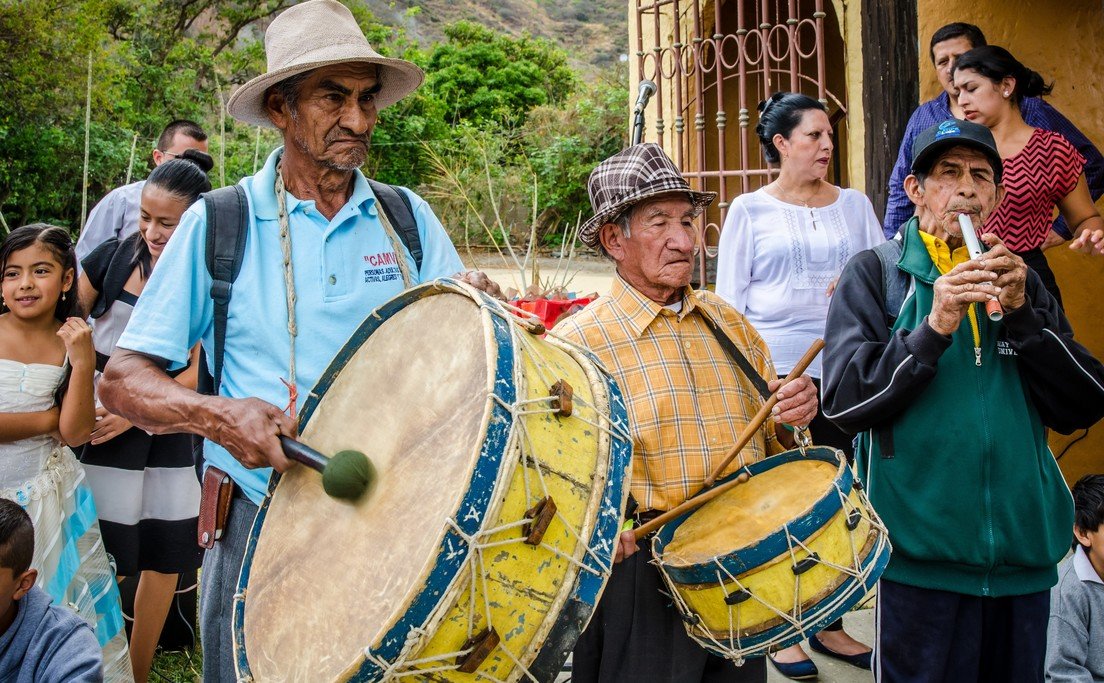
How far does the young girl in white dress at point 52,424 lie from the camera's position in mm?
3346

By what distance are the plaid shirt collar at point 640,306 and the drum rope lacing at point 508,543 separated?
79cm

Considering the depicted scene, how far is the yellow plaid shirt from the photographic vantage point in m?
2.51

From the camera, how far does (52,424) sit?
3.43 meters

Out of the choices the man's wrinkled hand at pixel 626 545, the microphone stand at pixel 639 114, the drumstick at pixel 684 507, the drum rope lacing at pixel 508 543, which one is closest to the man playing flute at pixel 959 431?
the drumstick at pixel 684 507

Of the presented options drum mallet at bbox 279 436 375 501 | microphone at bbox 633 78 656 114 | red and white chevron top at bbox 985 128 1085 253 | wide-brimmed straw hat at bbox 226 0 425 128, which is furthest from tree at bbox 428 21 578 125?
drum mallet at bbox 279 436 375 501

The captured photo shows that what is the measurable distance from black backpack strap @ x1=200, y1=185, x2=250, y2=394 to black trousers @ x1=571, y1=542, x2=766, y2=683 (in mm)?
1104

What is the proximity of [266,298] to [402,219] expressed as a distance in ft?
1.38

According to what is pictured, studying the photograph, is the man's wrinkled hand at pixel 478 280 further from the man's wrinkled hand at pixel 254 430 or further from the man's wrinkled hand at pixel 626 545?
the man's wrinkled hand at pixel 626 545

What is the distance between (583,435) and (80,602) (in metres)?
2.36

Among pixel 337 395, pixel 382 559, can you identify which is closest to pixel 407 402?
pixel 337 395

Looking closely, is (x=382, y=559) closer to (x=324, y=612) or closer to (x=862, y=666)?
(x=324, y=612)

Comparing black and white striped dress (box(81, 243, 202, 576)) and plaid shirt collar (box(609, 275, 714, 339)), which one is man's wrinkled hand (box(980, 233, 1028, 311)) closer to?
plaid shirt collar (box(609, 275, 714, 339))

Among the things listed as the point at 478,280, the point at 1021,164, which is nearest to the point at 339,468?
the point at 478,280

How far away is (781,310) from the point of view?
380cm
